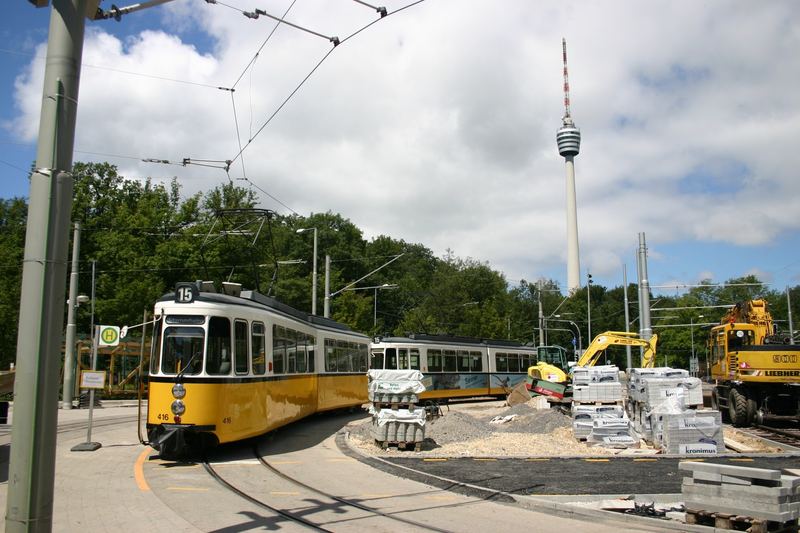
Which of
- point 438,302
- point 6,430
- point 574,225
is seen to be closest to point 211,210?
point 438,302

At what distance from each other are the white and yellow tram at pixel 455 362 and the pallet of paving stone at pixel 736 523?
19975mm

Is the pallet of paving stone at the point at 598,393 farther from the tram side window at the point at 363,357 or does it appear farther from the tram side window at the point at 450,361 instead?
the tram side window at the point at 450,361

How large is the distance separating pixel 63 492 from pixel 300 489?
3.20 meters

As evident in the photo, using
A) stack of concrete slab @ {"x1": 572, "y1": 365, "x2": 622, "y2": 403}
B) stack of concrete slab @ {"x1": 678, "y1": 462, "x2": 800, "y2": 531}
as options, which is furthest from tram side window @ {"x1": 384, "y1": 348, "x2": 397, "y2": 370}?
stack of concrete slab @ {"x1": 678, "y1": 462, "x2": 800, "y2": 531}

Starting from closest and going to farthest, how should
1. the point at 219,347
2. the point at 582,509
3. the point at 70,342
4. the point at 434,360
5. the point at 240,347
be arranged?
the point at 582,509 → the point at 219,347 → the point at 240,347 → the point at 70,342 → the point at 434,360

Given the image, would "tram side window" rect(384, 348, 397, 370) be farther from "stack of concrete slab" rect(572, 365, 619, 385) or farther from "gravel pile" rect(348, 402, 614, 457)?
"stack of concrete slab" rect(572, 365, 619, 385)

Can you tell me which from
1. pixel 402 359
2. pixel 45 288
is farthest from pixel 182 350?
pixel 402 359

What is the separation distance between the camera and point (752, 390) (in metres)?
21.9

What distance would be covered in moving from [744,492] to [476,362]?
25.4 metres

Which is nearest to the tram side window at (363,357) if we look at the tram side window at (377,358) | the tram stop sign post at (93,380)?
the tram side window at (377,358)

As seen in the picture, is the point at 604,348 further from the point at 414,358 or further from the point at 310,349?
the point at 310,349

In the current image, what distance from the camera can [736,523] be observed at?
7.57m

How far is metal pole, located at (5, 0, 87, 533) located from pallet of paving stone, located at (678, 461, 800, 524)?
6653mm

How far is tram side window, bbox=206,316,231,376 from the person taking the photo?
12.0 metres
